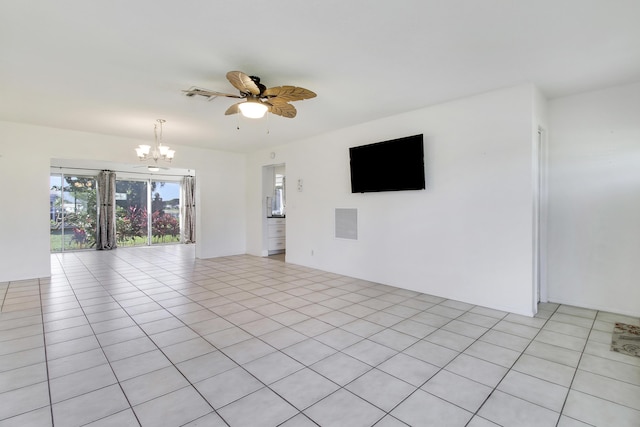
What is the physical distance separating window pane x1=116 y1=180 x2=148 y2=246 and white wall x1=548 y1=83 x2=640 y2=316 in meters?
10.4

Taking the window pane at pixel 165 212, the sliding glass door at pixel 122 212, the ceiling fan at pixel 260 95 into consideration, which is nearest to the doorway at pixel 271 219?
the ceiling fan at pixel 260 95

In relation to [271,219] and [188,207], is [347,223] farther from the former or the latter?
[188,207]

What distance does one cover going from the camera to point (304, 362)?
2467 mm

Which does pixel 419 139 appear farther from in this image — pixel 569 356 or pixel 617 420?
pixel 617 420

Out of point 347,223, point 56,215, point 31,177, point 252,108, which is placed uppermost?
point 252,108

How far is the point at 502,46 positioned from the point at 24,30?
3780 mm

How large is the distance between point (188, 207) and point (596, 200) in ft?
33.7

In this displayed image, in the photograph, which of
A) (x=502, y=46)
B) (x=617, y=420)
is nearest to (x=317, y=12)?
(x=502, y=46)

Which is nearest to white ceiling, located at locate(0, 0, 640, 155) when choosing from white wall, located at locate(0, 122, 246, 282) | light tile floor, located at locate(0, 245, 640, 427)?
white wall, located at locate(0, 122, 246, 282)

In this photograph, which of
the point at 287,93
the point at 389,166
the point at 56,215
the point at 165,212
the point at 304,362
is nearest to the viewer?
the point at 304,362

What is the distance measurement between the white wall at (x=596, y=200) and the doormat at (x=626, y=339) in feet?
1.64

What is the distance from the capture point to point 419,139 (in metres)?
4.17

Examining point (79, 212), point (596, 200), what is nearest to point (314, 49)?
point (596, 200)

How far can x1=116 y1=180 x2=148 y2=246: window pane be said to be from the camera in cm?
944
